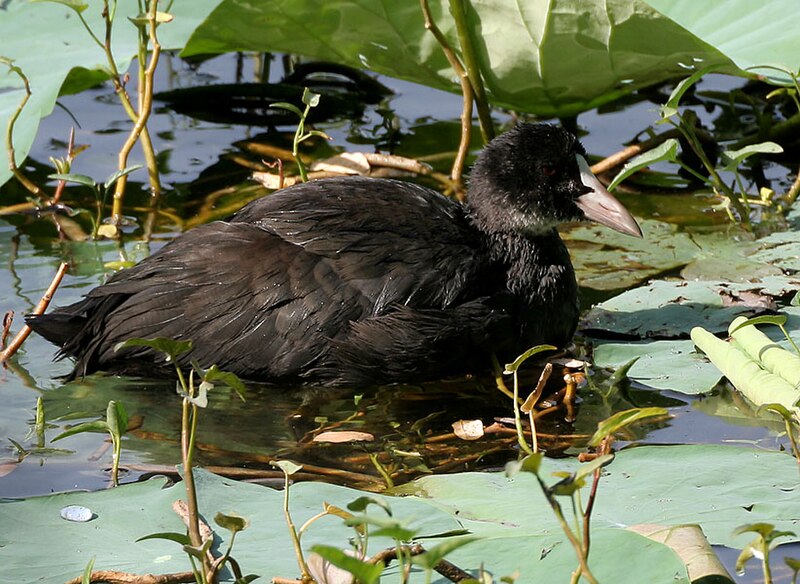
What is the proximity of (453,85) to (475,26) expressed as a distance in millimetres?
490

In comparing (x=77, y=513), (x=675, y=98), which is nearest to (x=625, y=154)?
(x=675, y=98)

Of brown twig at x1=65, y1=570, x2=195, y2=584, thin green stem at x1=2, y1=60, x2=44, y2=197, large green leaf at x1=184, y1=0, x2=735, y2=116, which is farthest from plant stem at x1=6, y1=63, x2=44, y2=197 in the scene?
brown twig at x1=65, y1=570, x2=195, y2=584

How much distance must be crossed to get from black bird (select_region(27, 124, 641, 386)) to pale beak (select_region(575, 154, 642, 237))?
0.30 m

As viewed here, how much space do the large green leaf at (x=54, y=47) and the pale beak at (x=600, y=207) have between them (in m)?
1.95

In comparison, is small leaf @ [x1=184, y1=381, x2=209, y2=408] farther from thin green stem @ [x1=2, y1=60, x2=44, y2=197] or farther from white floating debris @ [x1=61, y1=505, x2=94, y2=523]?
thin green stem @ [x1=2, y1=60, x2=44, y2=197]

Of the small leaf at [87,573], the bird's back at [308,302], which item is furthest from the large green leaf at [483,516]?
the bird's back at [308,302]

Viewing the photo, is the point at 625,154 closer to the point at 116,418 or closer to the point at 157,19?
the point at 157,19

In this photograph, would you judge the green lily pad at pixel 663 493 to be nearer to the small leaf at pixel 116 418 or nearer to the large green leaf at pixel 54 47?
the small leaf at pixel 116 418

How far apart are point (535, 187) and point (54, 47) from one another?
2394 mm

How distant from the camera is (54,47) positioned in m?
5.72

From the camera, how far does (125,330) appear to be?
13.7 feet

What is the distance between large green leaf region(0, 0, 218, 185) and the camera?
208 inches

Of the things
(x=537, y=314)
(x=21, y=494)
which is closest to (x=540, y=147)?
(x=537, y=314)

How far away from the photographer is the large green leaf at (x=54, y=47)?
527cm
